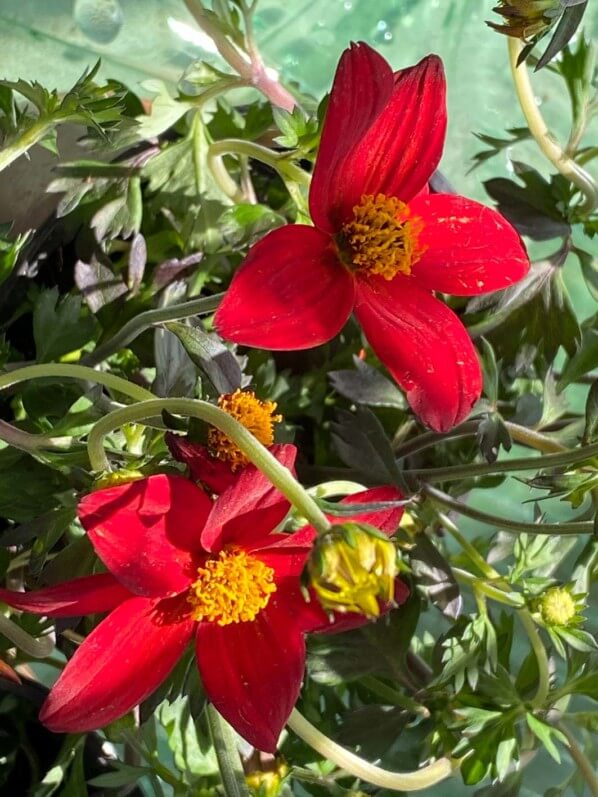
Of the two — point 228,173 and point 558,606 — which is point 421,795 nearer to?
point 558,606

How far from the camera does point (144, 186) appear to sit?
0.57 metres

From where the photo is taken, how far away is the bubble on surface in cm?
78

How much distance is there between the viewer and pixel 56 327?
1.48 ft

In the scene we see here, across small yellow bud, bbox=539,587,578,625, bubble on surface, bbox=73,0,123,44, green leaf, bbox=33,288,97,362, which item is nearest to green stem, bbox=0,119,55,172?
green leaf, bbox=33,288,97,362

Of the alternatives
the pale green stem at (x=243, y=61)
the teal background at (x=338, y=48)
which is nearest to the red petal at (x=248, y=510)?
the pale green stem at (x=243, y=61)

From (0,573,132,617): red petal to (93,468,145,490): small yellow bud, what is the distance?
32mm

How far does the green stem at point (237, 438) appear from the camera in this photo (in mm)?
275

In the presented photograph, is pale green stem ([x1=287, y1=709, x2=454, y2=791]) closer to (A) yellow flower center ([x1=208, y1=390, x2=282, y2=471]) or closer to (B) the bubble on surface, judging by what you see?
(A) yellow flower center ([x1=208, y1=390, x2=282, y2=471])

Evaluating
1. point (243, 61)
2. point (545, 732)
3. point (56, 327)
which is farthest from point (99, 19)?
point (545, 732)

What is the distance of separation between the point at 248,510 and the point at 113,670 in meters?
0.07

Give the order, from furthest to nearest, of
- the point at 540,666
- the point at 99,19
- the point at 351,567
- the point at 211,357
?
the point at 99,19
the point at 540,666
the point at 211,357
the point at 351,567

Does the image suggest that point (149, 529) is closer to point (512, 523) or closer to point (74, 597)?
point (74, 597)

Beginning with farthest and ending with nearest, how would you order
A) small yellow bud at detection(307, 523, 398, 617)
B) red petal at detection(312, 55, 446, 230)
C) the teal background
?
the teal background < red petal at detection(312, 55, 446, 230) < small yellow bud at detection(307, 523, 398, 617)

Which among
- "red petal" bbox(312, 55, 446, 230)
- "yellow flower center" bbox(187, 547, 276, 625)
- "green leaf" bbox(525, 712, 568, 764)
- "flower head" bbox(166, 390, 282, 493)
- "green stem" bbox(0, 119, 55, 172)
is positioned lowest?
"green leaf" bbox(525, 712, 568, 764)
